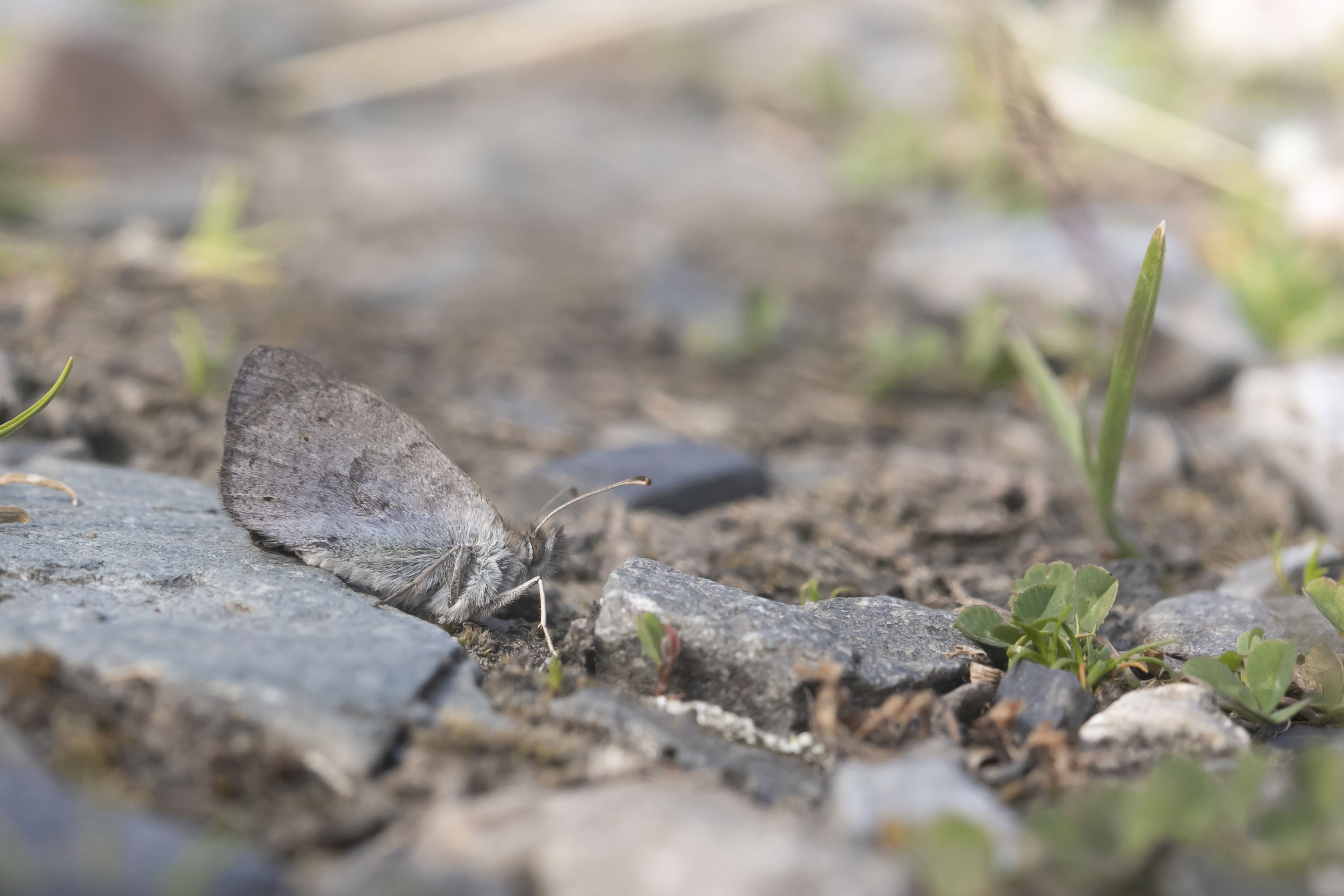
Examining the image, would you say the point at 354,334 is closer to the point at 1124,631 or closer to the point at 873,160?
the point at 1124,631

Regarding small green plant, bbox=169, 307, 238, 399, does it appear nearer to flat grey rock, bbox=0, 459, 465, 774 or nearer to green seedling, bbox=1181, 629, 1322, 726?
flat grey rock, bbox=0, 459, 465, 774

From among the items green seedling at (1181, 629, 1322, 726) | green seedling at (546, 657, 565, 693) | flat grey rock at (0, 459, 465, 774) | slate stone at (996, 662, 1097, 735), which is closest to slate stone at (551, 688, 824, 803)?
green seedling at (546, 657, 565, 693)

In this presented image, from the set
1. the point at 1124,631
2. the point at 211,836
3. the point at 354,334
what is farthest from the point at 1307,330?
the point at 211,836

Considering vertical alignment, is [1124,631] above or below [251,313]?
below

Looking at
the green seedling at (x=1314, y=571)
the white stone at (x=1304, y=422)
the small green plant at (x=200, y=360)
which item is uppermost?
the small green plant at (x=200, y=360)

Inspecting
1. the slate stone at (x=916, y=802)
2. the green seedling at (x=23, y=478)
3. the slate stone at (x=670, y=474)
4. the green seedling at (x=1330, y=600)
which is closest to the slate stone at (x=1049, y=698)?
the slate stone at (x=916, y=802)

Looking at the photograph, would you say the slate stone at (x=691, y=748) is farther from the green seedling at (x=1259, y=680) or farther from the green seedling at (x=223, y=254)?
the green seedling at (x=223, y=254)
